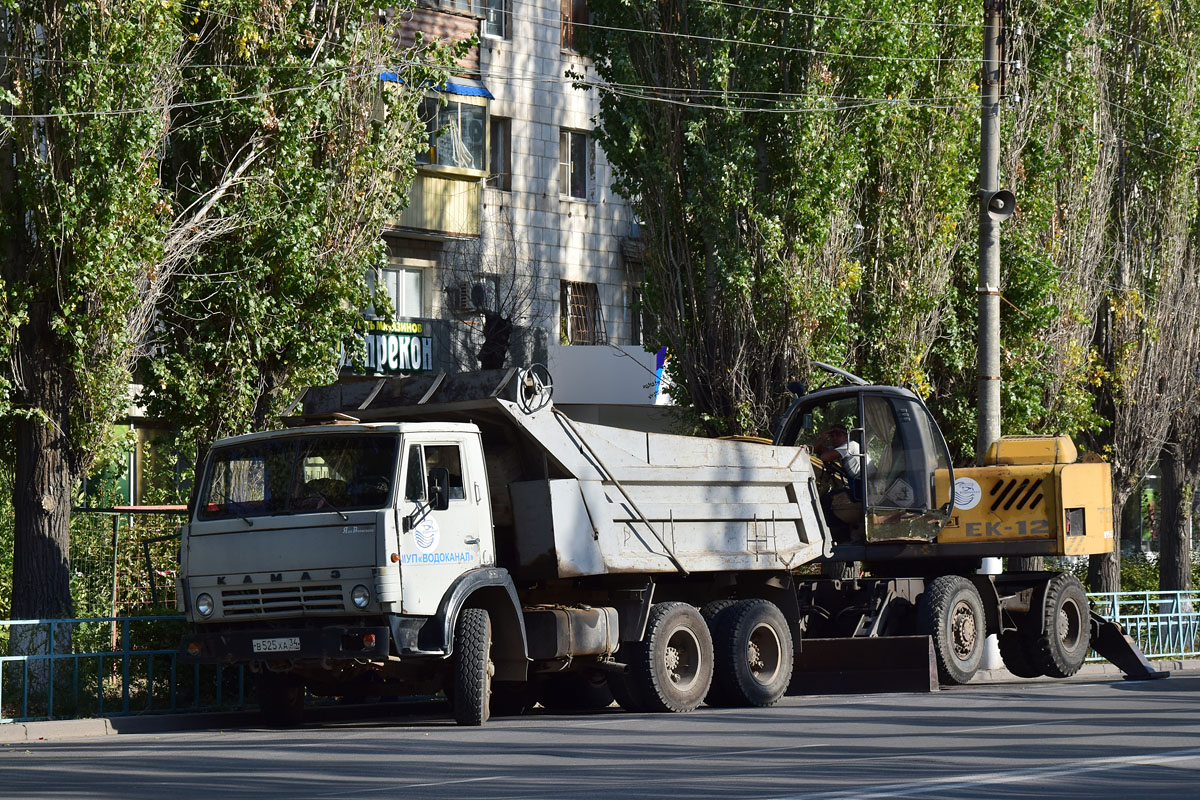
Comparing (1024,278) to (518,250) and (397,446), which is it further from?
(397,446)

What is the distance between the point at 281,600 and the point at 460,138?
67.5 ft

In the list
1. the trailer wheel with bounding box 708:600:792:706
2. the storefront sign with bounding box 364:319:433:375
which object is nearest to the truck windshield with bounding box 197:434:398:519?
the trailer wheel with bounding box 708:600:792:706

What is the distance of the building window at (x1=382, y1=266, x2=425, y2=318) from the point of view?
34.3m

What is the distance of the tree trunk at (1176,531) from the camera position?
1249 inches

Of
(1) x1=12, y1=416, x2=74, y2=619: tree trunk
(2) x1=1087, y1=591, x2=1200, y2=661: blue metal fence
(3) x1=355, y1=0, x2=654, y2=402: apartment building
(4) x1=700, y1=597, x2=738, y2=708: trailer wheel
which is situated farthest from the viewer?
(3) x1=355, y1=0, x2=654, y2=402: apartment building

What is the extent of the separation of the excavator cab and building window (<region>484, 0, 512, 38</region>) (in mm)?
18097

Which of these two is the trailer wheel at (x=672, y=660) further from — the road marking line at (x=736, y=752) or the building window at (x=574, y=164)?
the building window at (x=574, y=164)

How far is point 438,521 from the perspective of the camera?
14172 millimetres

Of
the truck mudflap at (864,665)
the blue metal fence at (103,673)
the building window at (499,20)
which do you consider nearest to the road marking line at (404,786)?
the blue metal fence at (103,673)

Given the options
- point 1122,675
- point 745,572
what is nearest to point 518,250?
point 1122,675

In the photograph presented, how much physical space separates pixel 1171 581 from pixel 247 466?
21.6m

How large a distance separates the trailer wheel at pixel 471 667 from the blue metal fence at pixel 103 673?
304 cm

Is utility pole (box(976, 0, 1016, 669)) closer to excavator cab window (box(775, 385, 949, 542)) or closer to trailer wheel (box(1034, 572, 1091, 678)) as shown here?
trailer wheel (box(1034, 572, 1091, 678))

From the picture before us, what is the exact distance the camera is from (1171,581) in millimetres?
31812
